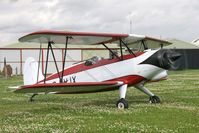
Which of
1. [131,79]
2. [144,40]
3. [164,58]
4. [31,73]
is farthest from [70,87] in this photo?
[31,73]

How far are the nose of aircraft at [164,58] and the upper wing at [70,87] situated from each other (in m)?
1.34

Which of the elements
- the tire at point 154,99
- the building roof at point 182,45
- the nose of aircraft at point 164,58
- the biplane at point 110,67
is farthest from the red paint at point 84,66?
the building roof at point 182,45

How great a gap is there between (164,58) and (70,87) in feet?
10.5

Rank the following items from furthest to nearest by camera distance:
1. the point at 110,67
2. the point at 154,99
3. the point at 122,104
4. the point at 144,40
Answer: the point at 144,40 → the point at 154,99 → the point at 110,67 → the point at 122,104

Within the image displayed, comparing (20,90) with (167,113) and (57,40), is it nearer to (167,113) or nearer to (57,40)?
(57,40)

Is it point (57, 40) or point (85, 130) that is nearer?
point (85, 130)

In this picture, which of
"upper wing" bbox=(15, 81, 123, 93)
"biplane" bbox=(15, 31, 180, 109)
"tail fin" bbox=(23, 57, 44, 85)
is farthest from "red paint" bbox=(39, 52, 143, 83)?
"tail fin" bbox=(23, 57, 44, 85)

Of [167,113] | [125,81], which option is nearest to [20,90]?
[125,81]

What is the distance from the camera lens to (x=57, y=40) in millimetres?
14031

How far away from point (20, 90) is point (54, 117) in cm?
225

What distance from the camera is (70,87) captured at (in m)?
13.0

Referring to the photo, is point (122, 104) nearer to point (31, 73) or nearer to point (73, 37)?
point (73, 37)

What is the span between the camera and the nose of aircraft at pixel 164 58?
13.2 metres

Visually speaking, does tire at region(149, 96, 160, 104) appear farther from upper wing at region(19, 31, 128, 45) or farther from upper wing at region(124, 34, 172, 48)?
upper wing at region(19, 31, 128, 45)
